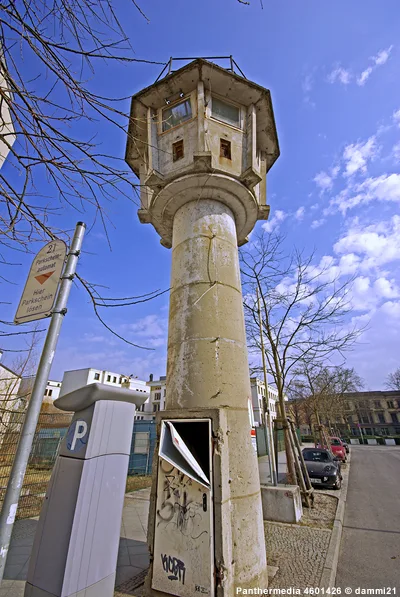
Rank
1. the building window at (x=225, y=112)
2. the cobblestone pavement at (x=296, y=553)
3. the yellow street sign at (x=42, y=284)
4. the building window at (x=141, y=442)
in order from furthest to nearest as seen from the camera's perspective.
Result: 1. the building window at (x=141, y=442)
2. the building window at (x=225, y=112)
3. the cobblestone pavement at (x=296, y=553)
4. the yellow street sign at (x=42, y=284)

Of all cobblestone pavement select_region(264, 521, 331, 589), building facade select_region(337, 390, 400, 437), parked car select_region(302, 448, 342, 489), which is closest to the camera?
cobblestone pavement select_region(264, 521, 331, 589)

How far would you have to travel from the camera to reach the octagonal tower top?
5.68m

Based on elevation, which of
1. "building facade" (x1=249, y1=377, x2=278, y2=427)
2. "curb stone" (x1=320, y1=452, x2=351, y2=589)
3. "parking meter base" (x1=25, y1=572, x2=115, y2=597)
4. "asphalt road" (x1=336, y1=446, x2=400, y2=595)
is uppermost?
"building facade" (x1=249, y1=377, x2=278, y2=427)

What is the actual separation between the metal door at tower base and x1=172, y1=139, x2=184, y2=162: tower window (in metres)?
5.01

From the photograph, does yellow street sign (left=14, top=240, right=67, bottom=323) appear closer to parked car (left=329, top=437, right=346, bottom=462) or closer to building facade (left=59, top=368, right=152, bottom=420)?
parked car (left=329, top=437, right=346, bottom=462)

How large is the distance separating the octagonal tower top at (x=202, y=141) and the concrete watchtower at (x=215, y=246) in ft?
0.07

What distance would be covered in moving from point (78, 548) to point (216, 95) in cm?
784

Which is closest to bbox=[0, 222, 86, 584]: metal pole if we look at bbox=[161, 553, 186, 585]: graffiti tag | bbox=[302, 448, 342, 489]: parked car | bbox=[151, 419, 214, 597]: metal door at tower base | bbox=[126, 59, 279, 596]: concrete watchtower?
bbox=[126, 59, 279, 596]: concrete watchtower

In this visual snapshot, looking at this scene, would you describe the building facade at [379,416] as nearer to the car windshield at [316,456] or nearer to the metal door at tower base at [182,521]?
the car windshield at [316,456]

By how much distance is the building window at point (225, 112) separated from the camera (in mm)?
6250

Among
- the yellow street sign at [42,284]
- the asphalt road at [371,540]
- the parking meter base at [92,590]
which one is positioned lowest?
the asphalt road at [371,540]

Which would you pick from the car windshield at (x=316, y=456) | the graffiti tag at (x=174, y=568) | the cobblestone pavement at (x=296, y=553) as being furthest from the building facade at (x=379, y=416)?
the graffiti tag at (x=174, y=568)

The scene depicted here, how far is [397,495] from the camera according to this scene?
1138cm

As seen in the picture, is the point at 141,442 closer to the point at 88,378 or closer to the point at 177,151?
the point at 177,151
